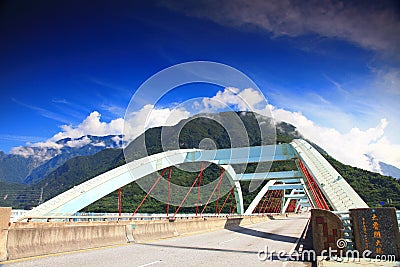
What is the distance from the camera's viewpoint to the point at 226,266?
6.92 metres

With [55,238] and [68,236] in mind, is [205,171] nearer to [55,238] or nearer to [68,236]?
[68,236]

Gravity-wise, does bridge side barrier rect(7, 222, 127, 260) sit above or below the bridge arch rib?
below

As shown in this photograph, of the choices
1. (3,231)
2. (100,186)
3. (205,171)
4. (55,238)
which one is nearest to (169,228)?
(100,186)

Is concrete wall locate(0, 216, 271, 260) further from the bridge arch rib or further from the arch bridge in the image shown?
the arch bridge

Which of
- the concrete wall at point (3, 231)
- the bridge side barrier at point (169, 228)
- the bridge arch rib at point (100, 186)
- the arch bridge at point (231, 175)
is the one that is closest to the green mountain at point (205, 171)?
the bridge arch rib at point (100, 186)

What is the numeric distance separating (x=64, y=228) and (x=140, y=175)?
10.6 meters

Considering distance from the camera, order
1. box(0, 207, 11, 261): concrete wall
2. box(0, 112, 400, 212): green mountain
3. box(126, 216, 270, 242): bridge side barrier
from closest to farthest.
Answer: box(0, 207, 11, 261): concrete wall < box(126, 216, 270, 242): bridge side barrier < box(0, 112, 400, 212): green mountain

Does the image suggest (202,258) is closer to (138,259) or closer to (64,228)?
(138,259)

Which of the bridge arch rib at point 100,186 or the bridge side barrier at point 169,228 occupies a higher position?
the bridge arch rib at point 100,186

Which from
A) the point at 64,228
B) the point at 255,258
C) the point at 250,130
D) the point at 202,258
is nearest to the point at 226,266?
the point at 202,258

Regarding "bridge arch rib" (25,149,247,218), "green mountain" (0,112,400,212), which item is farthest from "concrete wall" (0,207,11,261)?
"green mountain" (0,112,400,212)

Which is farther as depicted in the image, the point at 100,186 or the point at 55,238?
the point at 100,186

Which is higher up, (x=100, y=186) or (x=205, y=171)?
(x=205, y=171)

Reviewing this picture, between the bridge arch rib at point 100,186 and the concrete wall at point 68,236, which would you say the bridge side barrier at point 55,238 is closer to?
the concrete wall at point 68,236
